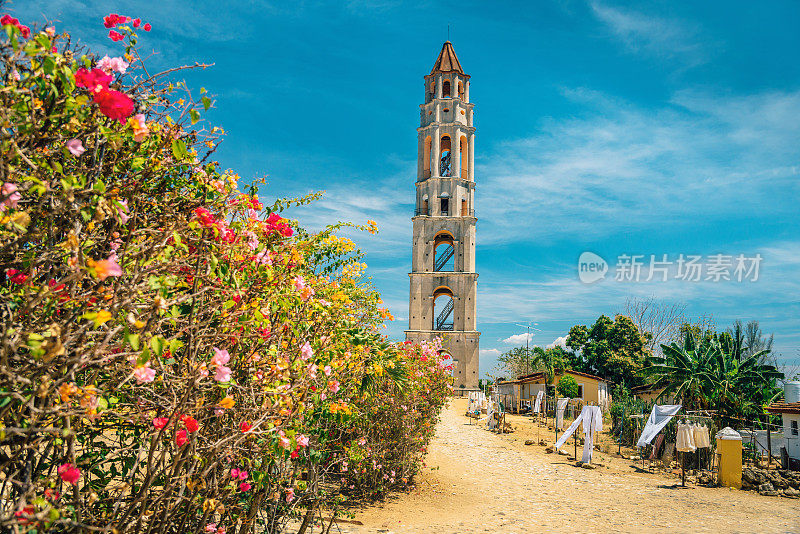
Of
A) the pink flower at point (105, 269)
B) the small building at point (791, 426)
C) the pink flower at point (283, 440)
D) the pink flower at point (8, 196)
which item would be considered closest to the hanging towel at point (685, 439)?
the small building at point (791, 426)

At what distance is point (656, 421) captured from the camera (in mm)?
17844

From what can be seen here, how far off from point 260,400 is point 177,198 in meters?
1.38

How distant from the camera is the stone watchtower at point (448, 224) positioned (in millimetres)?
39125

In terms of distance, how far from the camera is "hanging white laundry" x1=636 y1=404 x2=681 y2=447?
672 inches

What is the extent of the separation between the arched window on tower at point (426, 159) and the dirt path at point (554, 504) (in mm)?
28692

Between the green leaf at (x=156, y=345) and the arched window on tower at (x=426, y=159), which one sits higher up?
the arched window on tower at (x=426, y=159)

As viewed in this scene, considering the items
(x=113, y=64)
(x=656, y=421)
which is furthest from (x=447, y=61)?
(x=113, y=64)

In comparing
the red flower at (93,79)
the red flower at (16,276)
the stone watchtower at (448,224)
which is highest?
the stone watchtower at (448,224)

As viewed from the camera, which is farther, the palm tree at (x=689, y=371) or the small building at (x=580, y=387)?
the small building at (x=580, y=387)

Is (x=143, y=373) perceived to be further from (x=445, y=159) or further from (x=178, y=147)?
(x=445, y=159)

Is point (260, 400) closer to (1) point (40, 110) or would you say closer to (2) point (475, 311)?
(1) point (40, 110)

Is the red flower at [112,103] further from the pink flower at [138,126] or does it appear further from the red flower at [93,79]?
the pink flower at [138,126]

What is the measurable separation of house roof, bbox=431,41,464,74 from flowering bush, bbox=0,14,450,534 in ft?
143

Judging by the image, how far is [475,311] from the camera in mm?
39938
